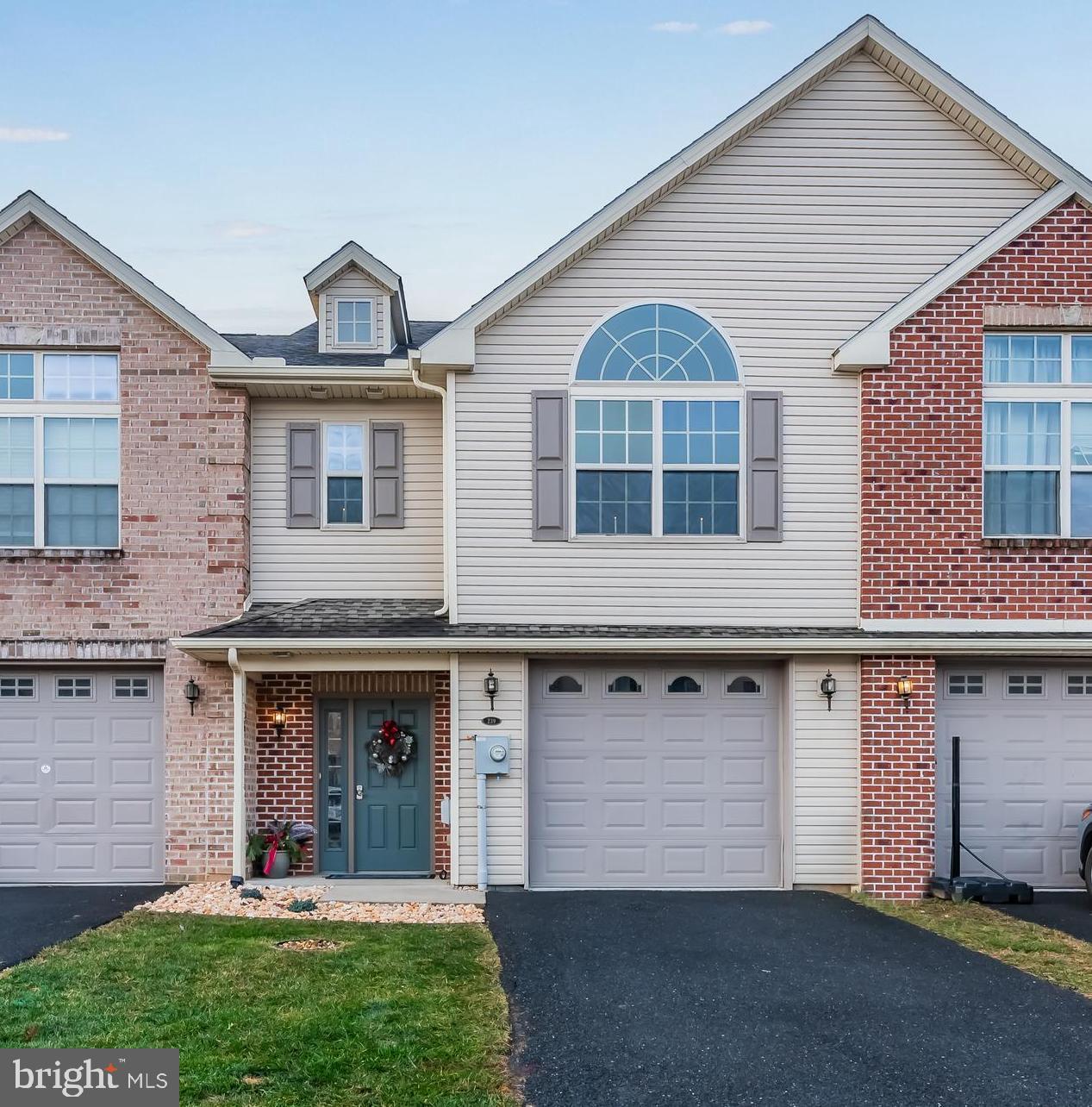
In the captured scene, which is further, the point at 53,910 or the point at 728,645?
the point at 728,645

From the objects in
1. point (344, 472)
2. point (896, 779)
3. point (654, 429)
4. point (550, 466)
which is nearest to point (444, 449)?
point (550, 466)

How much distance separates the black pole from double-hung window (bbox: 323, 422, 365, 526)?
7039 mm

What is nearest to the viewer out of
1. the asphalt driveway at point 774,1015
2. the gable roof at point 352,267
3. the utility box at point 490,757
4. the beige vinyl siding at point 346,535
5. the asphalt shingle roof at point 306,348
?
the asphalt driveway at point 774,1015

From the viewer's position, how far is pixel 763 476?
39.8 ft

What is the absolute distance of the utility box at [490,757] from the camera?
11.7 metres

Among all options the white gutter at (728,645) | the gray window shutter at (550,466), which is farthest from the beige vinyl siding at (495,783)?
the gray window shutter at (550,466)

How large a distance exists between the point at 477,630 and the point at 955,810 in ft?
17.7

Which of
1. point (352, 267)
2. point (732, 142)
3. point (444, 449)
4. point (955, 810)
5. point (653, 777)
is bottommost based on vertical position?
point (955, 810)

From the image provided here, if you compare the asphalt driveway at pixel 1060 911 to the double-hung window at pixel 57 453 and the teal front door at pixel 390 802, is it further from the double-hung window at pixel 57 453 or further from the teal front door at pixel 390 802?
the double-hung window at pixel 57 453

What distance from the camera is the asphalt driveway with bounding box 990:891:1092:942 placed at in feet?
33.6

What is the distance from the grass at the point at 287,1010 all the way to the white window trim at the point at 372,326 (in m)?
7.09

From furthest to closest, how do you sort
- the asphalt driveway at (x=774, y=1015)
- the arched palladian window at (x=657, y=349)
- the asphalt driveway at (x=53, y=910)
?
the arched palladian window at (x=657, y=349) < the asphalt driveway at (x=53, y=910) < the asphalt driveway at (x=774, y=1015)

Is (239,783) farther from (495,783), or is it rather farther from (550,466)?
(550,466)

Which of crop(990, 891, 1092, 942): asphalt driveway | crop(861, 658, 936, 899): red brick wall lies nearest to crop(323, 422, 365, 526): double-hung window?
crop(861, 658, 936, 899): red brick wall
